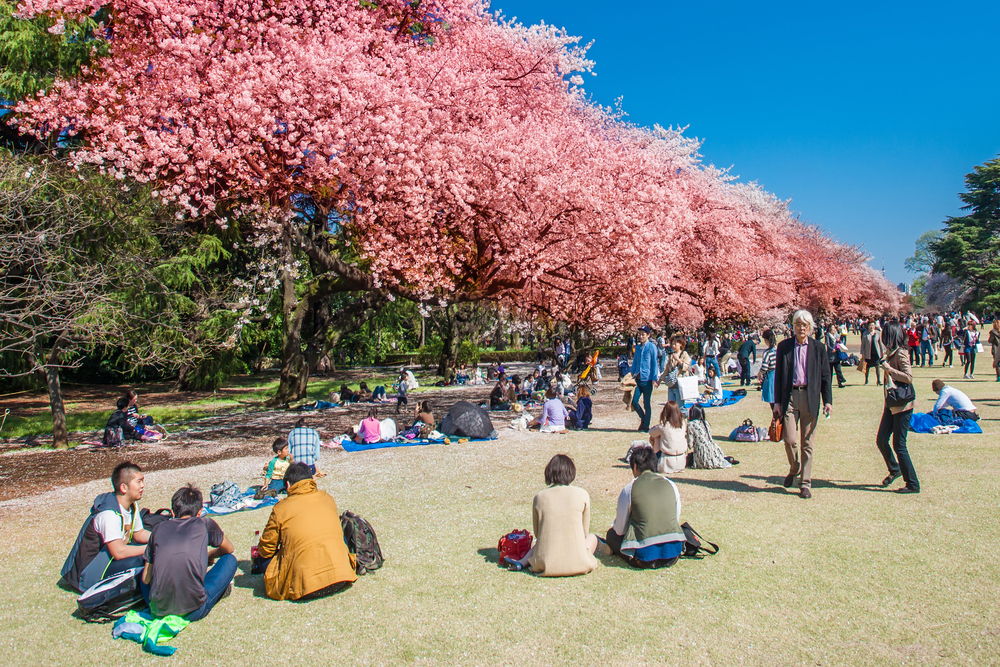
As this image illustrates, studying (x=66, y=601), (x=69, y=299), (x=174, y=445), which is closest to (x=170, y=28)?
(x=69, y=299)

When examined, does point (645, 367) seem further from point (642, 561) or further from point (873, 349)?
point (873, 349)

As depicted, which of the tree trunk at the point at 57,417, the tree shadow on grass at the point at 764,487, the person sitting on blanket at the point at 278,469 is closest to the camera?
the tree shadow on grass at the point at 764,487

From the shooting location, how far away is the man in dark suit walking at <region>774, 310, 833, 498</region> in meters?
7.39

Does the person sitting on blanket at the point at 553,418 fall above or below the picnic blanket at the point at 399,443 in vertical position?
above

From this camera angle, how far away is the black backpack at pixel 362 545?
5.70 m

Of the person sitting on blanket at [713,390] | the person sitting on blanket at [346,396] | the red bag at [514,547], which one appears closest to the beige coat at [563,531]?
the red bag at [514,547]

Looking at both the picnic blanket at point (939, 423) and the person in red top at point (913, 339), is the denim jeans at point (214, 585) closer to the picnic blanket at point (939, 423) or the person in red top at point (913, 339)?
the picnic blanket at point (939, 423)

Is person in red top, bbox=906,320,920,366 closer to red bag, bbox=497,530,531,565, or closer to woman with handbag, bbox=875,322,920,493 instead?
woman with handbag, bbox=875,322,920,493

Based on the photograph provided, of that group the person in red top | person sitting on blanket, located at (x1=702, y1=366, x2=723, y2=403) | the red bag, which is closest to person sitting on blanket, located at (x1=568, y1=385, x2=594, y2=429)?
person sitting on blanket, located at (x1=702, y1=366, x2=723, y2=403)

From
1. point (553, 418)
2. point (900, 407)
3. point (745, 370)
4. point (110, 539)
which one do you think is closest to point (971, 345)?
Answer: point (745, 370)

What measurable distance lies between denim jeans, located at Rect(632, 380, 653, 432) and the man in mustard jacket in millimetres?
8398

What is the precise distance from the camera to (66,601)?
5.38m

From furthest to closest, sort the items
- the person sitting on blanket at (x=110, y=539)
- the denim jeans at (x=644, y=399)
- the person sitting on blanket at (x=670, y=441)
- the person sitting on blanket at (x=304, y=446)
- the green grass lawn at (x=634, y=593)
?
1. the denim jeans at (x=644, y=399)
2. the person sitting on blanket at (x=304, y=446)
3. the person sitting on blanket at (x=670, y=441)
4. the person sitting on blanket at (x=110, y=539)
5. the green grass lawn at (x=634, y=593)

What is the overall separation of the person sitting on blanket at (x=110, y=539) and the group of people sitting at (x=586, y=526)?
3137 millimetres
